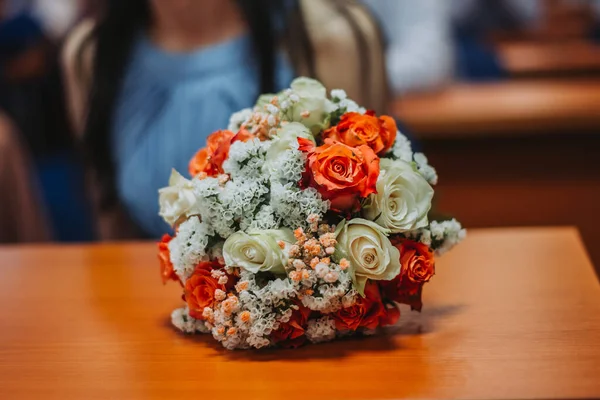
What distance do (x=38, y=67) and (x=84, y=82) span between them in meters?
3.03

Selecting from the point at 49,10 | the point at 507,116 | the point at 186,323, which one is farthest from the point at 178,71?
the point at 49,10

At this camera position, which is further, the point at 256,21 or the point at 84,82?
the point at 84,82

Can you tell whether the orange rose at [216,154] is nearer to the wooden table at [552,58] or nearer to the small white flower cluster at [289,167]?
the small white flower cluster at [289,167]

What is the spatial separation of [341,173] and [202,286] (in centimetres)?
23

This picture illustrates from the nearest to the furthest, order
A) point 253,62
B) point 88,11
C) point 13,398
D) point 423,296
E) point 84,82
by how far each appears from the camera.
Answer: point 13,398
point 423,296
point 253,62
point 84,82
point 88,11

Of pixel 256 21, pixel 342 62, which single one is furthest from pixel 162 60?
pixel 342 62

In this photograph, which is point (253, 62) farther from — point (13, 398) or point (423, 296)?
point (13, 398)

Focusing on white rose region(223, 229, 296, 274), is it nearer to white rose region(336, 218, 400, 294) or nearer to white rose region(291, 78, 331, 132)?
white rose region(336, 218, 400, 294)

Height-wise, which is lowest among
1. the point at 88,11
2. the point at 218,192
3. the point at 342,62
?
the point at 218,192

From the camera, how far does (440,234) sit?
1.17 meters

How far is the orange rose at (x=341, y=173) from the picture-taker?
1.08 metres

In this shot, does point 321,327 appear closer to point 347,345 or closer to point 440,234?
point 347,345

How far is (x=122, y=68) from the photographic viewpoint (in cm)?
217

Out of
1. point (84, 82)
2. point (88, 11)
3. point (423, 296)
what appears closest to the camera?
point (423, 296)
